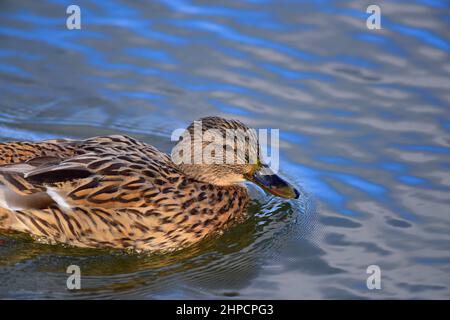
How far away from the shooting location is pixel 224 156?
880 cm

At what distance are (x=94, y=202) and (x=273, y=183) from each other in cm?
191

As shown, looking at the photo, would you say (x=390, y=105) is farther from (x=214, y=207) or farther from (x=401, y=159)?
(x=214, y=207)

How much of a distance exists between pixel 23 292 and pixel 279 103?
188 inches

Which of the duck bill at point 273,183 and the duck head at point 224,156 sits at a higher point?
the duck head at point 224,156

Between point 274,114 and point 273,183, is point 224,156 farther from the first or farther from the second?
point 274,114

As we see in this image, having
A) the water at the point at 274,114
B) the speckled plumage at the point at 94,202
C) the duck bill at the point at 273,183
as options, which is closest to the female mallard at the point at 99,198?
the speckled plumage at the point at 94,202

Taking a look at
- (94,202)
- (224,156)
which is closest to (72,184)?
(94,202)

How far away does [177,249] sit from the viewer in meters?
8.50

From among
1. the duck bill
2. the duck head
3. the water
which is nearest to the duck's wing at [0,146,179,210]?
the water

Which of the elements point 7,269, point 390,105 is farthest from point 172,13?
point 7,269

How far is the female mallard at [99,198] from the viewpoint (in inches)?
326

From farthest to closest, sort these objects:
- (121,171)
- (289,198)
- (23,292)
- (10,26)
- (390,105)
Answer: (10,26) → (390,105) → (289,198) → (121,171) → (23,292)

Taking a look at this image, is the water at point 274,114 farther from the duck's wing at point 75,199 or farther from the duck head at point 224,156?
the duck head at point 224,156

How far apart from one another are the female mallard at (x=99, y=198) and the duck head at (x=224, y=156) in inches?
1.2
